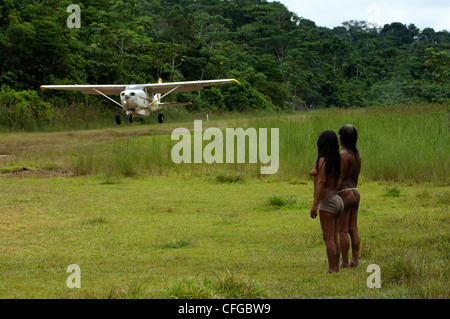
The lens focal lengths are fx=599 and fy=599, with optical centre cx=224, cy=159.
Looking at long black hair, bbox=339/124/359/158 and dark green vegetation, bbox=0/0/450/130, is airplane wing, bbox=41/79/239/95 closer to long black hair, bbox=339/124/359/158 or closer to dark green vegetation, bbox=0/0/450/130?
dark green vegetation, bbox=0/0/450/130

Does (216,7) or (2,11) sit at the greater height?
(216,7)

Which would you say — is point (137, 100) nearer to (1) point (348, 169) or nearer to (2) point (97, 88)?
(2) point (97, 88)

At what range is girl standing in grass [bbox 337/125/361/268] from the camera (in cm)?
616

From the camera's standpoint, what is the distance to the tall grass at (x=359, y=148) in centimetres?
1492

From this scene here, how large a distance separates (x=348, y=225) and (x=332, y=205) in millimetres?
420

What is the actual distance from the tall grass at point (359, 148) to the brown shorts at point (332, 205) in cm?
890

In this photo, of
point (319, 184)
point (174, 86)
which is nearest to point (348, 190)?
point (319, 184)

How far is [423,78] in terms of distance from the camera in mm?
58500

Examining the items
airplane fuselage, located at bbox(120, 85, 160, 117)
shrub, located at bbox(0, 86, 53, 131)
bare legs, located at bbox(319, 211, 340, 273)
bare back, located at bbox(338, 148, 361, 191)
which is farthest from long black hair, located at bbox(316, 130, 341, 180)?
shrub, located at bbox(0, 86, 53, 131)

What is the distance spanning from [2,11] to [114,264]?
35009 millimetres
